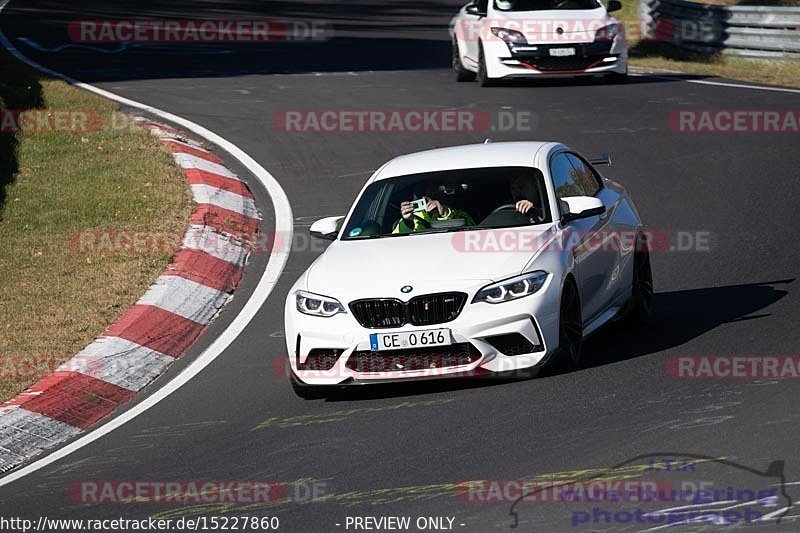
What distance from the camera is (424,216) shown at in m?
10.1

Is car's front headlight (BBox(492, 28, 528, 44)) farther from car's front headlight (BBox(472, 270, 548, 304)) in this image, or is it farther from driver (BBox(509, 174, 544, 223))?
car's front headlight (BBox(472, 270, 548, 304))

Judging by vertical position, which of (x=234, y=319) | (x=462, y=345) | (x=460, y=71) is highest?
(x=462, y=345)

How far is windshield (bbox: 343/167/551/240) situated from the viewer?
32.8ft

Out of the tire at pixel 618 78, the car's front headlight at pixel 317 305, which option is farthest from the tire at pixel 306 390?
the tire at pixel 618 78

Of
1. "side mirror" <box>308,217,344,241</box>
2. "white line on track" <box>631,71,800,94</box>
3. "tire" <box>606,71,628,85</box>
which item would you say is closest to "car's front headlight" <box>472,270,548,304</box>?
Result: "side mirror" <box>308,217,344,241</box>

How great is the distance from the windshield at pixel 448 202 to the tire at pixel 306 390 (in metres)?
1.24

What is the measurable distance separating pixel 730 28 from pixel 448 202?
17672 mm

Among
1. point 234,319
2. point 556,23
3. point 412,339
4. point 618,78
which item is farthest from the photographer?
point 618,78

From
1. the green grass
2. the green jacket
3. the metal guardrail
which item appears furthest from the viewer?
the metal guardrail

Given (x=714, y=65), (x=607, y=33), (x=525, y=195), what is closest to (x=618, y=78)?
(x=607, y=33)

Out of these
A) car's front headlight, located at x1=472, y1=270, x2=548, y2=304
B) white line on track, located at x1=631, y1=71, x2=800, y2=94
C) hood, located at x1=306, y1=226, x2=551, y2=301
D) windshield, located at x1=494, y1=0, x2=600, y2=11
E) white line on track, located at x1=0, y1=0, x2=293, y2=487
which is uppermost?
windshield, located at x1=494, y1=0, x2=600, y2=11

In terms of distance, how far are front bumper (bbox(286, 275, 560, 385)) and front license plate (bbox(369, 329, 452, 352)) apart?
0.09ft

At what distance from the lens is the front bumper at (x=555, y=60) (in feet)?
72.3

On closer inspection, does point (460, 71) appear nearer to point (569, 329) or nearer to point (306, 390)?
point (569, 329)
